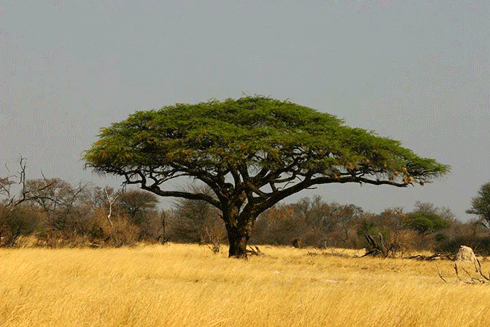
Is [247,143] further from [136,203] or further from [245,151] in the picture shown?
[136,203]

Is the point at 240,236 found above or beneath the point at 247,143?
beneath

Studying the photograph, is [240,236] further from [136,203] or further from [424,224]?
[424,224]

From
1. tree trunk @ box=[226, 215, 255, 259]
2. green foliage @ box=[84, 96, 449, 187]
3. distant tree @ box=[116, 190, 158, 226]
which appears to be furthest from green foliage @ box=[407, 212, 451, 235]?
tree trunk @ box=[226, 215, 255, 259]

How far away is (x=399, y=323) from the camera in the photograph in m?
6.59

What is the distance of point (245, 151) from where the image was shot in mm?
19438

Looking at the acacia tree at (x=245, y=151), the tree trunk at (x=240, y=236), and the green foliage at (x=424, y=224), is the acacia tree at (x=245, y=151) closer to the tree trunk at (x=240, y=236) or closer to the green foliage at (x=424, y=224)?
the tree trunk at (x=240, y=236)

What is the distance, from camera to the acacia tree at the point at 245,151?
1995 cm

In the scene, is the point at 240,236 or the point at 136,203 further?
the point at 136,203

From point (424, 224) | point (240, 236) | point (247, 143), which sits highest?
point (247, 143)

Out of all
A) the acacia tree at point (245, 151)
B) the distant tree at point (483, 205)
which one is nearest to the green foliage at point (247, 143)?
the acacia tree at point (245, 151)

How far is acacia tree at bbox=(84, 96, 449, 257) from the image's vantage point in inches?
786

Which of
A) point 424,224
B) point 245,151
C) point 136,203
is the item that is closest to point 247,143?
point 245,151

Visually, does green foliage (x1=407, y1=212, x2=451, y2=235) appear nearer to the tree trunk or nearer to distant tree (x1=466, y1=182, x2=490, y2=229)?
distant tree (x1=466, y1=182, x2=490, y2=229)

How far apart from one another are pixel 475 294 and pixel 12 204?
23.6m
